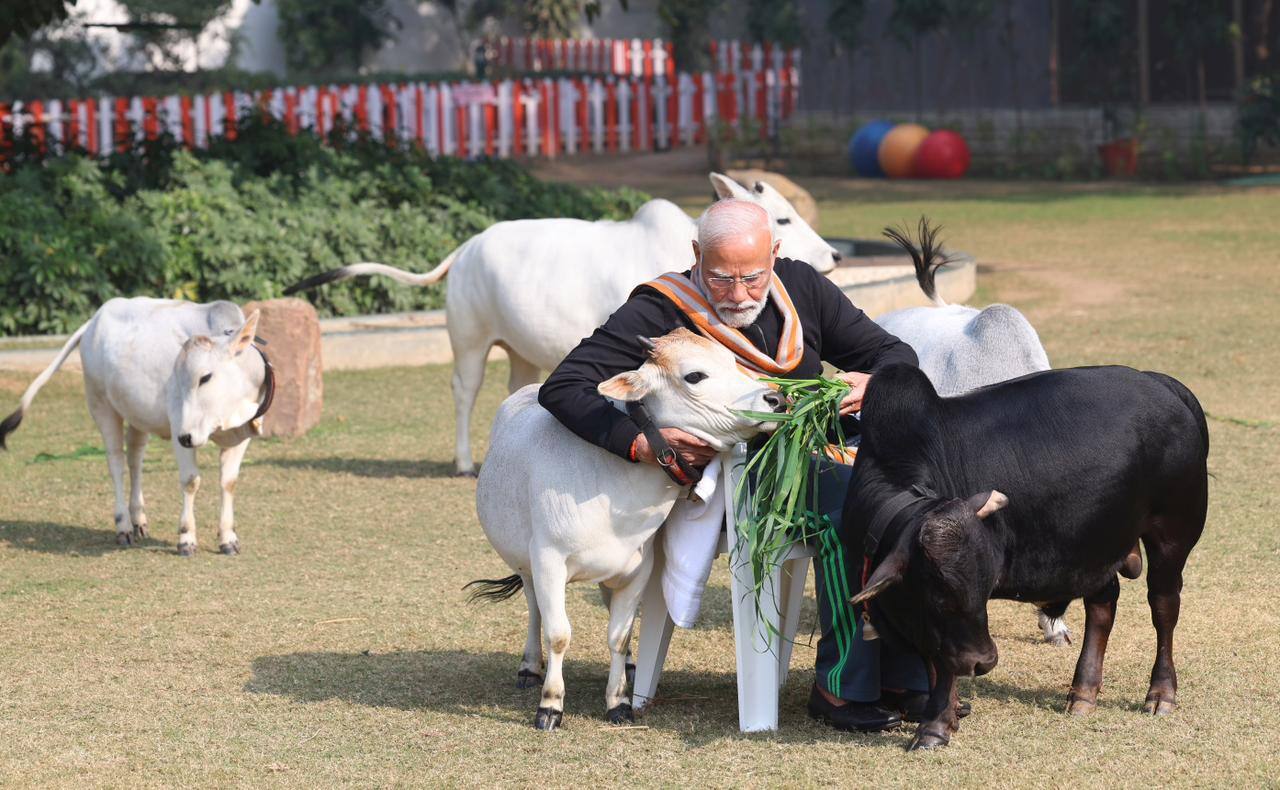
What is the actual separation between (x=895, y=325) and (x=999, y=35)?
73.8ft

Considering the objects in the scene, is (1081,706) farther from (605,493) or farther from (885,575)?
(605,493)

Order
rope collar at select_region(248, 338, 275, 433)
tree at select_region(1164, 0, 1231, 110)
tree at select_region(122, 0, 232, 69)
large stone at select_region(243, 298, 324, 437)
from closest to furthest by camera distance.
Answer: rope collar at select_region(248, 338, 275, 433) < large stone at select_region(243, 298, 324, 437) < tree at select_region(1164, 0, 1231, 110) < tree at select_region(122, 0, 232, 69)

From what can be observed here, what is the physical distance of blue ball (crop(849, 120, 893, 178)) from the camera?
26.1 meters

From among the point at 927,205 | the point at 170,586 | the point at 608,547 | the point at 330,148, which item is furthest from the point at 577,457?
the point at 927,205

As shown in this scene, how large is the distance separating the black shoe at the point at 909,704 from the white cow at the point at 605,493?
77 centimetres

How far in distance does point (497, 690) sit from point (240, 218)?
8.00 metres

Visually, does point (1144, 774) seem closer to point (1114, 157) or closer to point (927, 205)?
point (927, 205)

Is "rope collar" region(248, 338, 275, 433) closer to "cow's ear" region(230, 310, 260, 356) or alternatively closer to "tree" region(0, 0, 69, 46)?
"cow's ear" region(230, 310, 260, 356)

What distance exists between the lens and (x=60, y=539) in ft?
25.0

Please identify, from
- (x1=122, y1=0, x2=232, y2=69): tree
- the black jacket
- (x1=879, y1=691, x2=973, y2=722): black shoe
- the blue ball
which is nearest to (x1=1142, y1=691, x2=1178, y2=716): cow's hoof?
(x1=879, y1=691, x2=973, y2=722): black shoe

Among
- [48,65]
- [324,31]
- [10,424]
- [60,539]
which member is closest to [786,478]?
[60,539]

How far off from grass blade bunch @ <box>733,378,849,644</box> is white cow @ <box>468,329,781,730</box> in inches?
3.1

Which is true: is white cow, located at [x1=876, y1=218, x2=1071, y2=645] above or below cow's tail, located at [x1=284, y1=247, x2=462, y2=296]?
below

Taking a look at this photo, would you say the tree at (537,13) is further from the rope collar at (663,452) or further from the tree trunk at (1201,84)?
the rope collar at (663,452)
